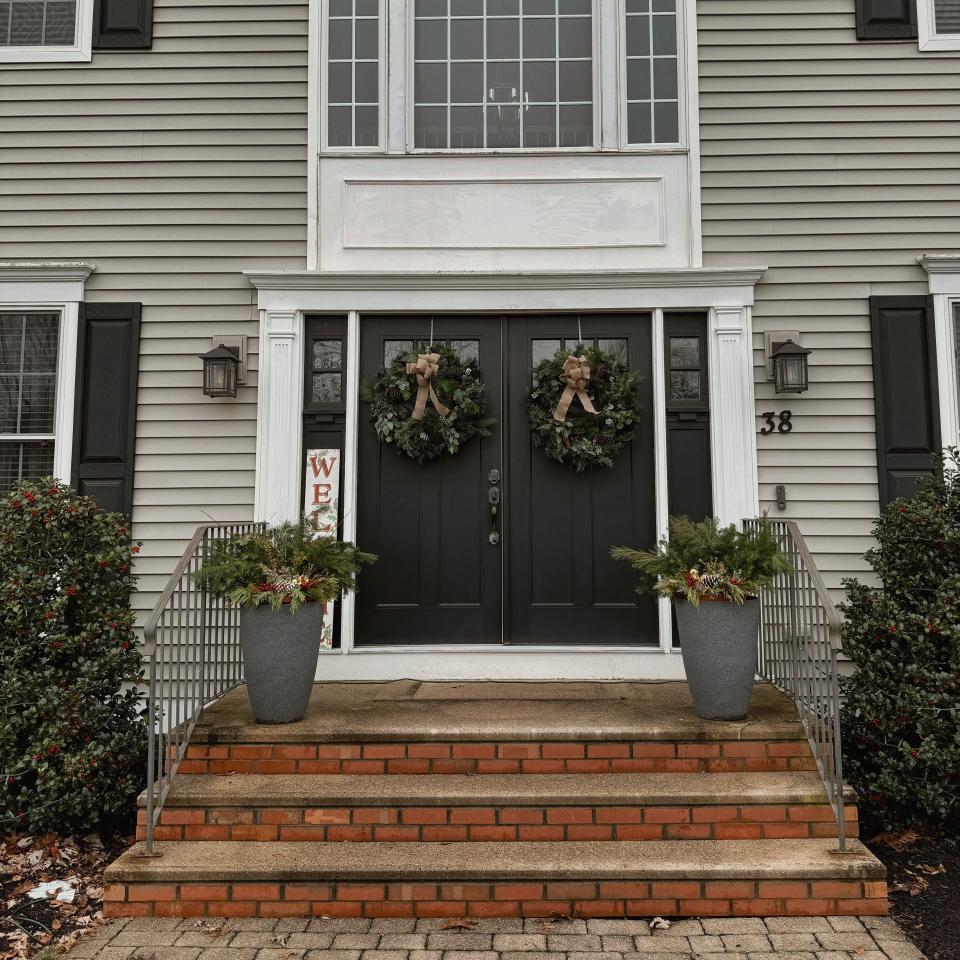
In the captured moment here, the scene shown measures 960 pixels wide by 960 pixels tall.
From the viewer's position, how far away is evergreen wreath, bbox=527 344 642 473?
5176mm

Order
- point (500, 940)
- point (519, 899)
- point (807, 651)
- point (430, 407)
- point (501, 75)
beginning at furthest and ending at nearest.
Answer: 1. point (501, 75)
2. point (430, 407)
3. point (807, 651)
4. point (519, 899)
5. point (500, 940)

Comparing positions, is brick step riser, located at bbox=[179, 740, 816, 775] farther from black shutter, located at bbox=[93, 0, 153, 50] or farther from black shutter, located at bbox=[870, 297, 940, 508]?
black shutter, located at bbox=[93, 0, 153, 50]

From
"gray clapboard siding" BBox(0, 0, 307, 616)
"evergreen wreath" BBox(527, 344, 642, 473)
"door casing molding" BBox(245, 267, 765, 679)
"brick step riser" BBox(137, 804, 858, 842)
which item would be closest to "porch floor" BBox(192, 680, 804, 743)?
"door casing molding" BBox(245, 267, 765, 679)

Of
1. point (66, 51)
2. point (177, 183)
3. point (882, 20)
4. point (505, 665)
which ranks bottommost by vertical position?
point (505, 665)

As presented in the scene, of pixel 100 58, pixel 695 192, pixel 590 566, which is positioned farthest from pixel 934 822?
pixel 100 58

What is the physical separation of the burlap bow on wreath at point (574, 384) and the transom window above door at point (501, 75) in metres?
1.50

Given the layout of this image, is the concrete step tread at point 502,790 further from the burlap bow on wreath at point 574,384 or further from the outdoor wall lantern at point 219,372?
the outdoor wall lantern at point 219,372

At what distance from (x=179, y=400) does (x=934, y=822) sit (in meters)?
4.89

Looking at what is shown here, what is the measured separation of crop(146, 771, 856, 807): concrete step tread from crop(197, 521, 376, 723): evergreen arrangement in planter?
395mm

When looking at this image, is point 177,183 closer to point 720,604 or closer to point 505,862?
point 720,604

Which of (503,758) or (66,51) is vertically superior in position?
(66,51)

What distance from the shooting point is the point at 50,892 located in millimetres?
3639

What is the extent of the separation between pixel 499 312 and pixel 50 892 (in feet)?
12.9

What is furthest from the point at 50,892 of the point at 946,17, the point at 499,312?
the point at 946,17
